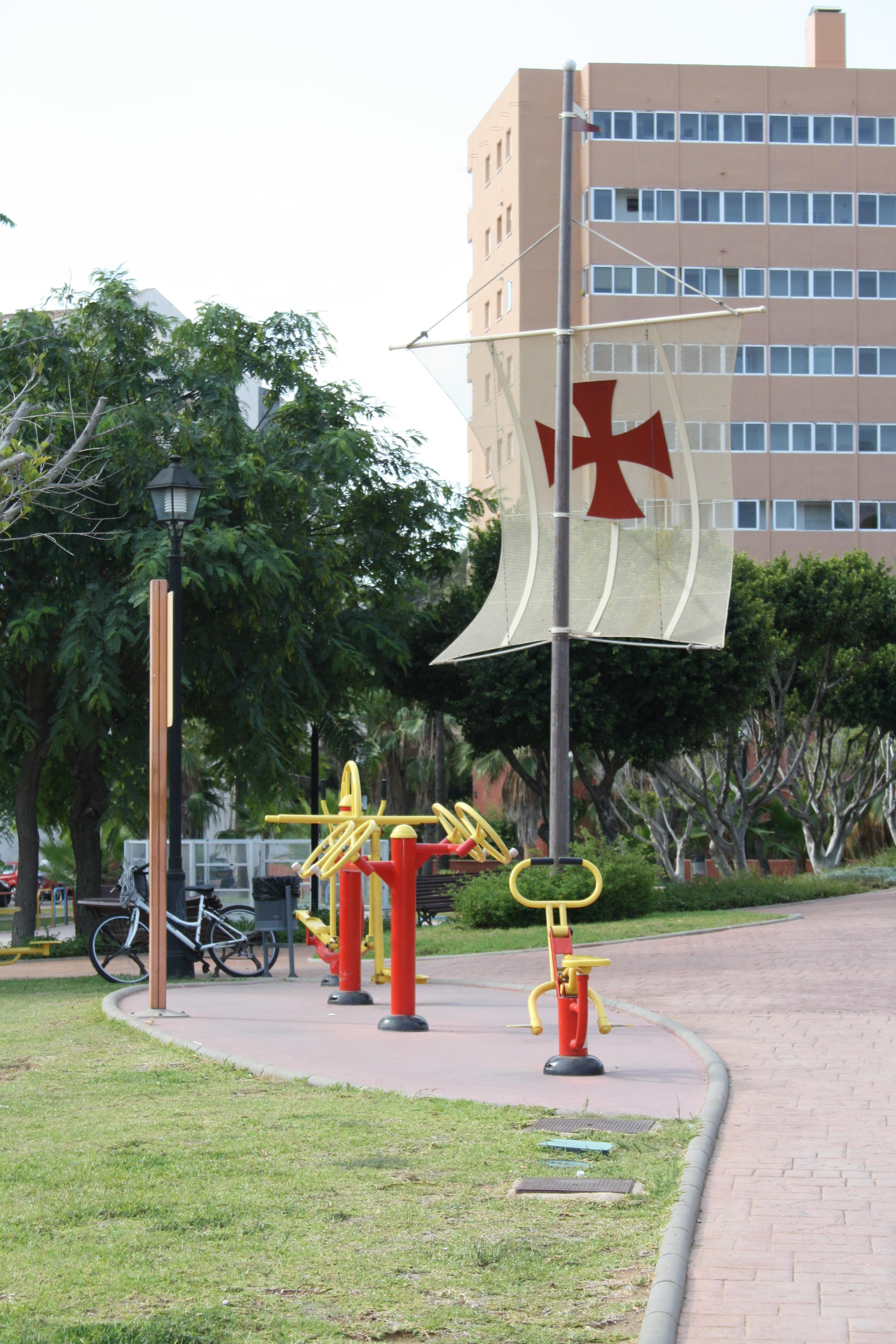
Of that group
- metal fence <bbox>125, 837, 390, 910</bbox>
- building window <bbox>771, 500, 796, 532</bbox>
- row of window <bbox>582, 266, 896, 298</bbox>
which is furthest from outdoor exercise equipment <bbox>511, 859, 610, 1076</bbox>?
row of window <bbox>582, 266, 896, 298</bbox>

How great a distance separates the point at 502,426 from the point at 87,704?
276 inches

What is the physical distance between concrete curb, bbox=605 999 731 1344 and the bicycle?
763 centimetres

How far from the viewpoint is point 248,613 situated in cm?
2080

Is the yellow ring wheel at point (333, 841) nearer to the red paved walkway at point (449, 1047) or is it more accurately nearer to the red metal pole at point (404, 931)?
the red metal pole at point (404, 931)

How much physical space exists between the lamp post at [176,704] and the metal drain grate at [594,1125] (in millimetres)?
8250

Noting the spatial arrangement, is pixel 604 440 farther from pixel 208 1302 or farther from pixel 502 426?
pixel 208 1302

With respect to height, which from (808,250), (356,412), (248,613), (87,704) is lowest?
(87,704)

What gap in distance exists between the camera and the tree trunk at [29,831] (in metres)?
22.5

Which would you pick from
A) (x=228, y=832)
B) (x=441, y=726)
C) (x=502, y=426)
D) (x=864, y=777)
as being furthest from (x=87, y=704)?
(x=228, y=832)

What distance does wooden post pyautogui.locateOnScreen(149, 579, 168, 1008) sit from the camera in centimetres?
1170

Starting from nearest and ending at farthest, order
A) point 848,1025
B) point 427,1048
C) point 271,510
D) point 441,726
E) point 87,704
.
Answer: point 427,1048 < point 848,1025 < point 87,704 < point 271,510 < point 441,726

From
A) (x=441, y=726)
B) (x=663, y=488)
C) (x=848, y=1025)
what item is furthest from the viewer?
(x=441, y=726)

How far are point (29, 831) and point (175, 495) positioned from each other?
9653 millimetres

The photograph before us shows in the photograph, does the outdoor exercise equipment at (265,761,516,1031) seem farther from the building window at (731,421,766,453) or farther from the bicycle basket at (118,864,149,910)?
the building window at (731,421,766,453)
